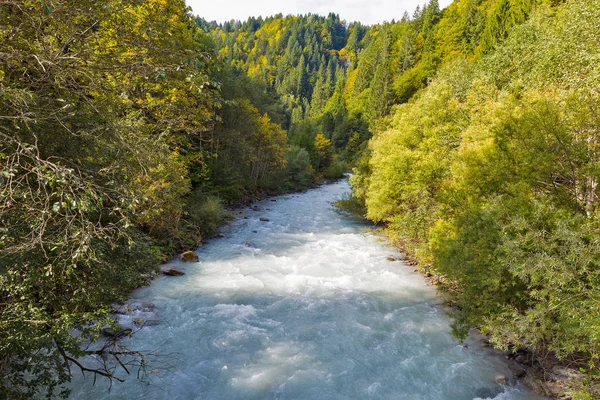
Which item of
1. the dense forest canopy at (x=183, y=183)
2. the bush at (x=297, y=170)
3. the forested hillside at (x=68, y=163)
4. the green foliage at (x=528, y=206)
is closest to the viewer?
the forested hillside at (x=68, y=163)

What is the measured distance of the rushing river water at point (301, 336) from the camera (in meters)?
8.54

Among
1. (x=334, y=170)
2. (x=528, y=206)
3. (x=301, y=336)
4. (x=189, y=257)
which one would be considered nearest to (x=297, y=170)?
(x=334, y=170)

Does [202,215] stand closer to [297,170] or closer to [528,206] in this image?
[528,206]

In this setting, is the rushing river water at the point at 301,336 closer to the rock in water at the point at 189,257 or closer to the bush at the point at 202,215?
the rock in water at the point at 189,257

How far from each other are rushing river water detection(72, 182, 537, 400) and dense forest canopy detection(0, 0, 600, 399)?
3.62 feet

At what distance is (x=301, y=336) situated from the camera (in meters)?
10.8

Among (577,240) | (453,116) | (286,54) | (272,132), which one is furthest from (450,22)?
(286,54)

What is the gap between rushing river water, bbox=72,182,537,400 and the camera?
336 inches

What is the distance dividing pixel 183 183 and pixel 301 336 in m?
10.9

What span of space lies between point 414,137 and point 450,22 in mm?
63140

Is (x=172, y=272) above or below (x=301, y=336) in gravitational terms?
above

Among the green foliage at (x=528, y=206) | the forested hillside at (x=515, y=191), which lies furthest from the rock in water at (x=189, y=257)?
the green foliage at (x=528, y=206)

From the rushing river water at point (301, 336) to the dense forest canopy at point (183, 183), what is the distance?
3.62ft

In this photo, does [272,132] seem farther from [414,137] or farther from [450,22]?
[450,22]
